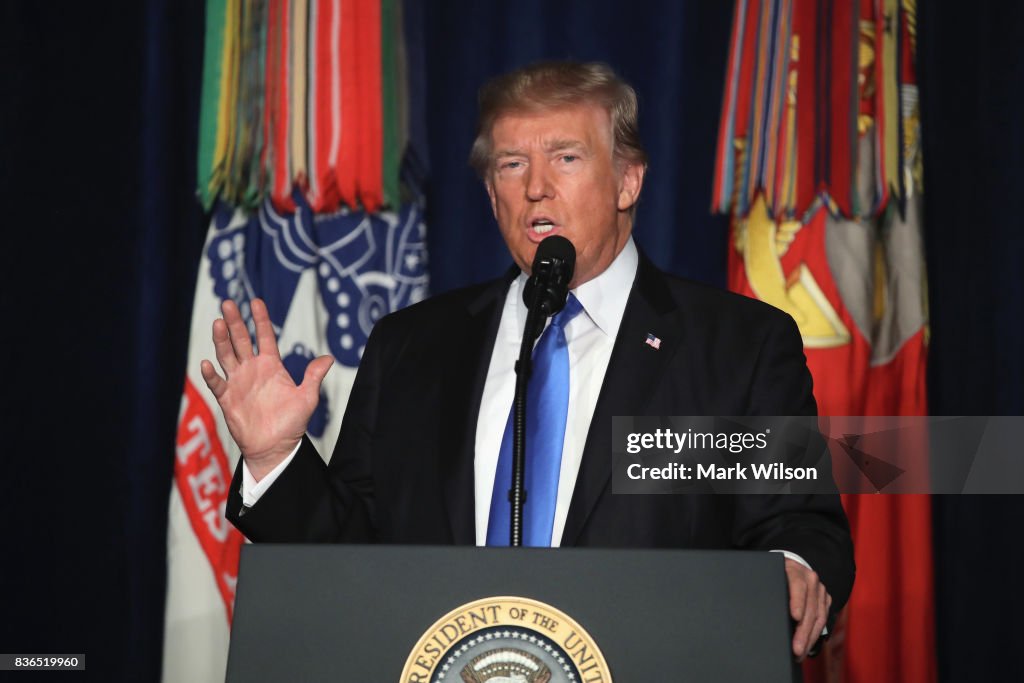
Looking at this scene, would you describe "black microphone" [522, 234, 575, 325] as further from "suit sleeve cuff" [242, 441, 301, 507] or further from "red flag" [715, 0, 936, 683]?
"red flag" [715, 0, 936, 683]

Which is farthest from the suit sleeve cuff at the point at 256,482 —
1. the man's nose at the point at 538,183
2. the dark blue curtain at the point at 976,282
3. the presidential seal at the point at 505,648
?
the dark blue curtain at the point at 976,282

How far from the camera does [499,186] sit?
6.49 ft

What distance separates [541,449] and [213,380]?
1.71 feet

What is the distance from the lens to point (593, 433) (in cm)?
173

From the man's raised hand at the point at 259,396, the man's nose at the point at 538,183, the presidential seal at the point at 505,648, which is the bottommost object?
the presidential seal at the point at 505,648

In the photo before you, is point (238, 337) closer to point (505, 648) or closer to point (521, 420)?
point (521, 420)

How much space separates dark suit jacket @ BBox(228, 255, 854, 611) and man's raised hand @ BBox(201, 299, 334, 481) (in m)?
0.05

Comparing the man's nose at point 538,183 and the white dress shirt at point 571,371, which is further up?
the man's nose at point 538,183

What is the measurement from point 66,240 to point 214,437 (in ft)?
2.21

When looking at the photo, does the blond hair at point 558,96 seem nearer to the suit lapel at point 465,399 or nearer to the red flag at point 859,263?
the suit lapel at point 465,399

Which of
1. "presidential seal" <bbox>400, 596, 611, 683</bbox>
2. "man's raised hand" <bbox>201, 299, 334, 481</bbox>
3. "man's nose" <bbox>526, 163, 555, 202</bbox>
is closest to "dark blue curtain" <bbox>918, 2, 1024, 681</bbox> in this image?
"man's nose" <bbox>526, 163, 555, 202</bbox>

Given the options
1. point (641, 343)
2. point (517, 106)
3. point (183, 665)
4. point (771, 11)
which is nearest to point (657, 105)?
point (771, 11)

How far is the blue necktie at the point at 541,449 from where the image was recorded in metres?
1.70

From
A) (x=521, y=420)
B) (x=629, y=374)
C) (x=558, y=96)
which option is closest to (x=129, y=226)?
(x=558, y=96)
